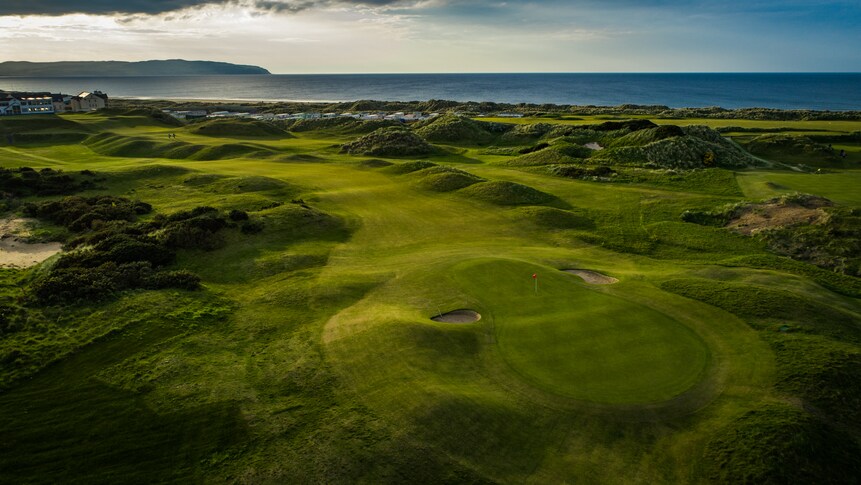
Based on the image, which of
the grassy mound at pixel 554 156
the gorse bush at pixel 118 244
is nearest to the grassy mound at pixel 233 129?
the grassy mound at pixel 554 156

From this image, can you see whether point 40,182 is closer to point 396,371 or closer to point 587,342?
point 396,371

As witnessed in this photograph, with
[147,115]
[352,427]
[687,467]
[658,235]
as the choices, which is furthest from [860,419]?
[147,115]

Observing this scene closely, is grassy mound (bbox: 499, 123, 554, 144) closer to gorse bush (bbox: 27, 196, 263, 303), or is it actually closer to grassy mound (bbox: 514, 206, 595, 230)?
grassy mound (bbox: 514, 206, 595, 230)

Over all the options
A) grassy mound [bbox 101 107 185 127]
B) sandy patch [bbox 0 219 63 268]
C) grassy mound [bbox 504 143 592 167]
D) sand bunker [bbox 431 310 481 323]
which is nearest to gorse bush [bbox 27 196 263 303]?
sandy patch [bbox 0 219 63 268]

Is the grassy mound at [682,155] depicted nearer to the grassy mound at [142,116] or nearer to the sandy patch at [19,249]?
the sandy patch at [19,249]

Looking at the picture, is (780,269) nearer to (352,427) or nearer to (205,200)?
(352,427)

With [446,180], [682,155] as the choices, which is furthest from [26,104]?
[682,155]
